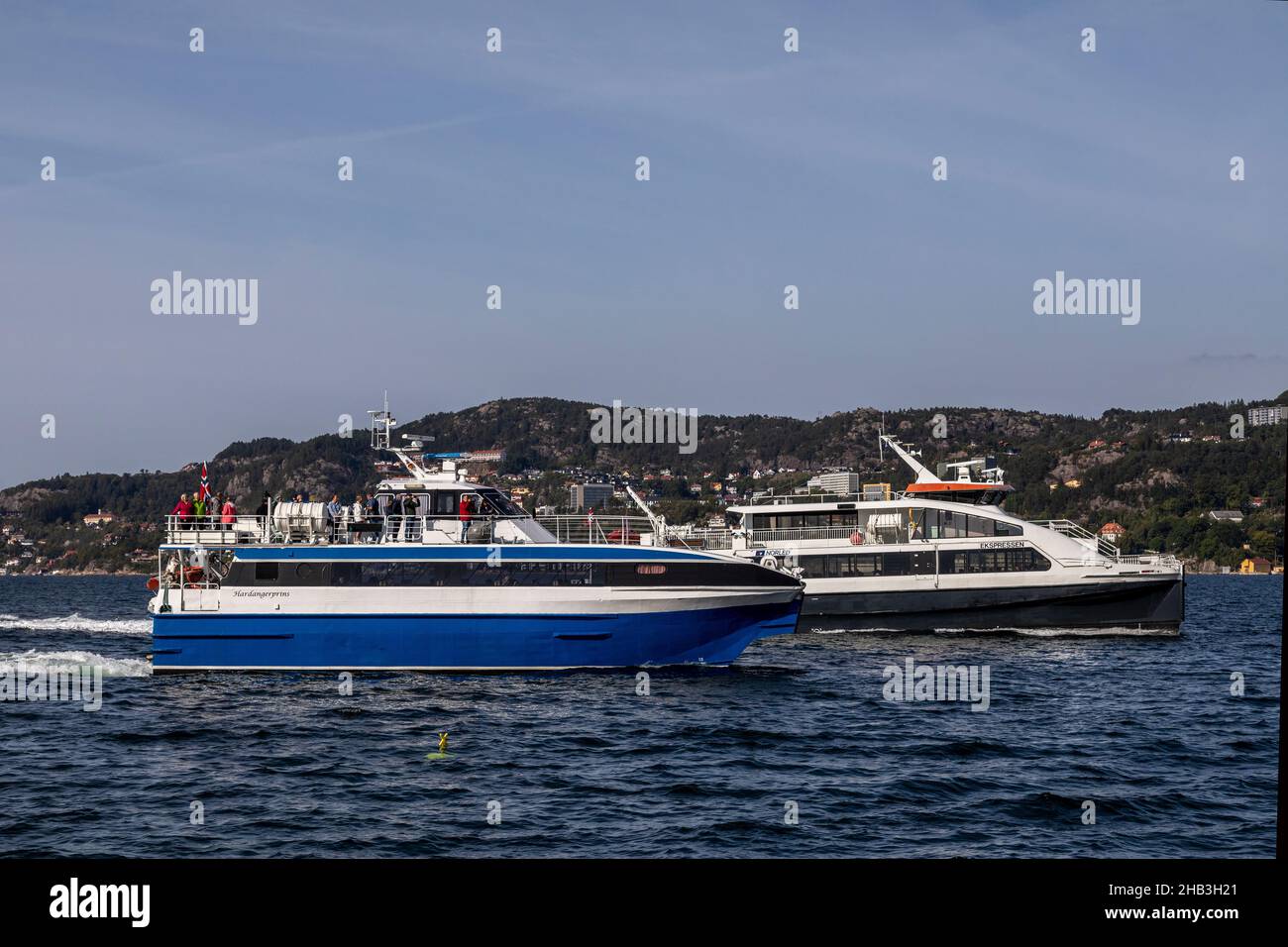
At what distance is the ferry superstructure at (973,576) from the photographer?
53625mm

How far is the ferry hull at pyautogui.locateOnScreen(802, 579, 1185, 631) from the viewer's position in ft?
176

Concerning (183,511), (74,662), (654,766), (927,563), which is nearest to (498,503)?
(183,511)

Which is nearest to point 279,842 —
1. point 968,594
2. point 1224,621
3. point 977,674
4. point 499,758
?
point 499,758

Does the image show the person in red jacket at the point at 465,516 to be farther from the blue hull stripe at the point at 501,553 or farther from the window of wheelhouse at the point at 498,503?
the blue hull stripe at the point at 501,553

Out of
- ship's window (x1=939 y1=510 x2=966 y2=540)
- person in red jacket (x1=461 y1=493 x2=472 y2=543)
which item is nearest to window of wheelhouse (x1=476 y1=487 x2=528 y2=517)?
person in red jacket (x1=461 y1=493 x2=472 y2=543)

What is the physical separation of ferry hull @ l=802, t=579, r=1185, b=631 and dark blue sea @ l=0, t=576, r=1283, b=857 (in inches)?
370

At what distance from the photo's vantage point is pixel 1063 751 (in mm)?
28312

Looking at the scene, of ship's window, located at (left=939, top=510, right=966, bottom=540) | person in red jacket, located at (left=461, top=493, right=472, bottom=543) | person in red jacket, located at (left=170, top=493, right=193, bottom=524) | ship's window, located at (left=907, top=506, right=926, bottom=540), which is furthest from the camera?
ship's window, located at (left=907, top=506, right=926, bottom=540)

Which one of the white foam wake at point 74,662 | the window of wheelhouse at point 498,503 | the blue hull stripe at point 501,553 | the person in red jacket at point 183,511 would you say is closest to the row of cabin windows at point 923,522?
the blue hull stripe at point 501,553

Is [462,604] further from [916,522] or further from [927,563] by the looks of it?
[916,522]

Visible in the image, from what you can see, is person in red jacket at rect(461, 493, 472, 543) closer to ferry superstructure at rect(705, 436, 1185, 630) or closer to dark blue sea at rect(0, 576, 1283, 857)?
dark blue sea at rect(0, 576, 1283, 857)

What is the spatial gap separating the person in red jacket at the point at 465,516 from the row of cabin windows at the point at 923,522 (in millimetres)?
21613

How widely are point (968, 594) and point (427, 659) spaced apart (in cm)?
2637
